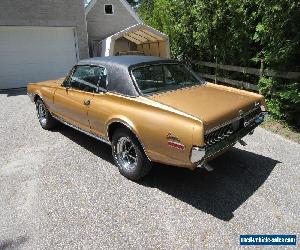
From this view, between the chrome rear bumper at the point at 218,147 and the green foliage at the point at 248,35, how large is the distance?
2347 mm

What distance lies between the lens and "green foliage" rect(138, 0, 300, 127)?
6.46 meters

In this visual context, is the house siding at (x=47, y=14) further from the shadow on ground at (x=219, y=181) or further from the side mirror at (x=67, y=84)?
the shadow on ground at (x=219, y=181)

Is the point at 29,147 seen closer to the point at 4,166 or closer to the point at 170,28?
the point at 4,166

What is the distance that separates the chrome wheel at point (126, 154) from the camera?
461 cm

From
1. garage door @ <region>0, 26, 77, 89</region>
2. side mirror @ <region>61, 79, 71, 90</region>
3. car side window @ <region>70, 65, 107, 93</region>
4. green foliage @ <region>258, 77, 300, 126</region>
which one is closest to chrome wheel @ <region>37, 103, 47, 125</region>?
side mirror @ <region>61, 79, 71, 90</region>

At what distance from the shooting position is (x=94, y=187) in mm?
4520

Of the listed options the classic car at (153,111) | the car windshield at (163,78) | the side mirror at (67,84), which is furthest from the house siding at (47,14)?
the car windshield at (163,78)

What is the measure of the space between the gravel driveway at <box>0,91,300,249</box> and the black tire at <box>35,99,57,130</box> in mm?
1092

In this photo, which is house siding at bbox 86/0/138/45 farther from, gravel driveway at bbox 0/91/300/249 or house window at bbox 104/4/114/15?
gravel driveway at bbox 0/91/300/249

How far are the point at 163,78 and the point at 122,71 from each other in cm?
67

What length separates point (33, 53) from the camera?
14.0m

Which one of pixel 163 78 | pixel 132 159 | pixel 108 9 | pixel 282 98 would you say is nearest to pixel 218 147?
pixel 132 159

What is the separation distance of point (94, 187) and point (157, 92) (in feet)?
5.39

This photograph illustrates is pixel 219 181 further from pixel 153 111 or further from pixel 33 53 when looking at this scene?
pixel 33 53
